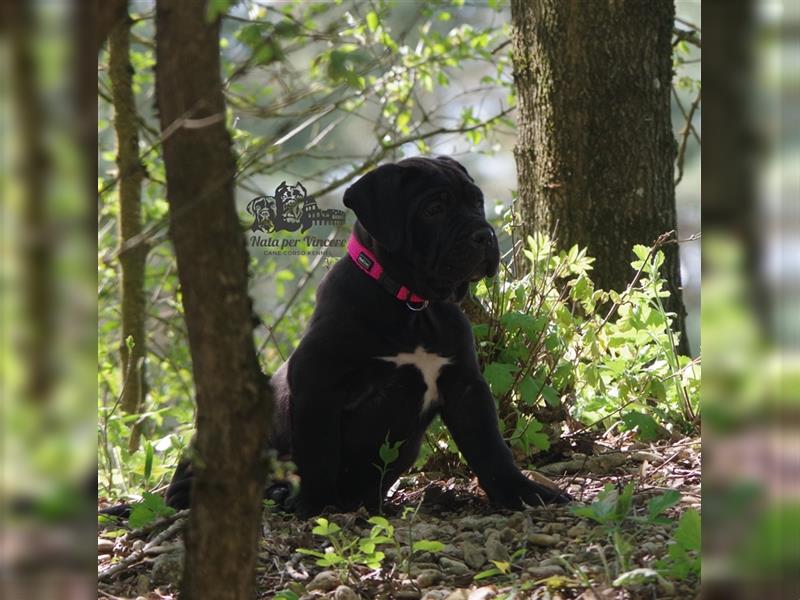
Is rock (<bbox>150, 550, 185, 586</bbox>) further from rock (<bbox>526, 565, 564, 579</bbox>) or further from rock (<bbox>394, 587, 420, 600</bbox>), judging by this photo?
rock (<bbox>526, 565, 564, 579</bbox>)

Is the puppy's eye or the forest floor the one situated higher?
the puppy's eye

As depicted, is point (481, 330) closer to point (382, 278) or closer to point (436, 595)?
point (382, 278)

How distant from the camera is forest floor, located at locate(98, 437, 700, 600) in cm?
233

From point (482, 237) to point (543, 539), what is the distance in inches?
43.6

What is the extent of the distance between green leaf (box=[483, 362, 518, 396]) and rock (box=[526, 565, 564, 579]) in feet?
4.30

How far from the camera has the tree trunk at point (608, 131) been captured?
4.70 metres

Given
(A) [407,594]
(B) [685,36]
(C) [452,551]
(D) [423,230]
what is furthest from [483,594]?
(B) [685,36]

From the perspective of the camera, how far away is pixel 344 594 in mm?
2465

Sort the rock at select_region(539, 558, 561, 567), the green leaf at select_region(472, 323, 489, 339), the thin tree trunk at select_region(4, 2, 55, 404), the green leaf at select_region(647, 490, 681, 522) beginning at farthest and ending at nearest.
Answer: the green leaf at select_region(472, 323, 489, 339) < the rock at select_region(539, 558, 561, 567) < the green leaf at select_region(647, 490, 681, 522) < the thin tree trunk at select_region(4, 2, 55, 404)

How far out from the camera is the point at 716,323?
1.21m

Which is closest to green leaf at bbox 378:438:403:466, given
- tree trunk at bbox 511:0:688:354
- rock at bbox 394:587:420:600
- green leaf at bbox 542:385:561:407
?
green leaf at bbox 542:385:561:407

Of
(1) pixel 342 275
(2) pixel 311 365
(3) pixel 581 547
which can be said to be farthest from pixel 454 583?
(1) pixel 342 275

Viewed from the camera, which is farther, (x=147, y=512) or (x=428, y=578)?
(x=147, y=512)

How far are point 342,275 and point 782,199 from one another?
245 centimetres
